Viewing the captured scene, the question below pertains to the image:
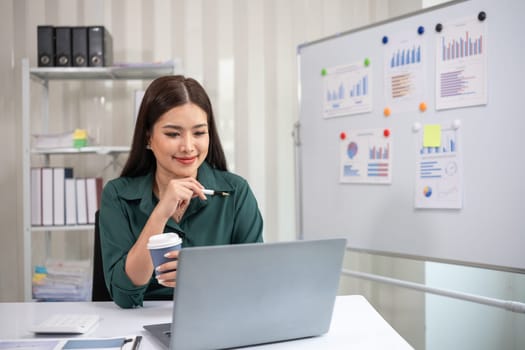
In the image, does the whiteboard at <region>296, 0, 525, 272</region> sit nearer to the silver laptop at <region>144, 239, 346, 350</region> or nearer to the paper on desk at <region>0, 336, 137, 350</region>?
the silver laptop at <region>144, 239, 346, 350</region>

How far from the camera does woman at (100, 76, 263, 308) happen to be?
1.32 meters

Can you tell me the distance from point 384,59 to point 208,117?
96 cm

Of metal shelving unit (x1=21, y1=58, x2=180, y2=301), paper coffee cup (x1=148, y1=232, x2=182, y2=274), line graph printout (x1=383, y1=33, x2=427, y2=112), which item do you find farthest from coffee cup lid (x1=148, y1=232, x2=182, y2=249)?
metal shelving unit (x1=21, y1=58, x2=180, y2=301)

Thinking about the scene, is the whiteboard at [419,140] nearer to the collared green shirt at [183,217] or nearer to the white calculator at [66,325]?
the collared green shirt at [183,217]

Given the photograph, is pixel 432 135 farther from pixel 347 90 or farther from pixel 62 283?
pixel 62 283

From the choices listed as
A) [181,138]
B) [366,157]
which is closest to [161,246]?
[181,138]

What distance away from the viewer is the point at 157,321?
1.17 m

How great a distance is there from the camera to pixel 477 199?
178 cm

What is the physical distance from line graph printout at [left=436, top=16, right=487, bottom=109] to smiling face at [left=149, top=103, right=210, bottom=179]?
959 millimetres

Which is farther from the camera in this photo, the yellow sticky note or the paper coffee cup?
the yellow sticky note

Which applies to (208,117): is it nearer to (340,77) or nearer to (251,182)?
(340,77)

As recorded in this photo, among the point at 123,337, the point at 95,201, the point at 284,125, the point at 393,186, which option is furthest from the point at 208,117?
the point at 284,125

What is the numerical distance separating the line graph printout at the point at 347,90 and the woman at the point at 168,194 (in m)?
0.85

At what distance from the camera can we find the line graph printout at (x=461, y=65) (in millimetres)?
1775
